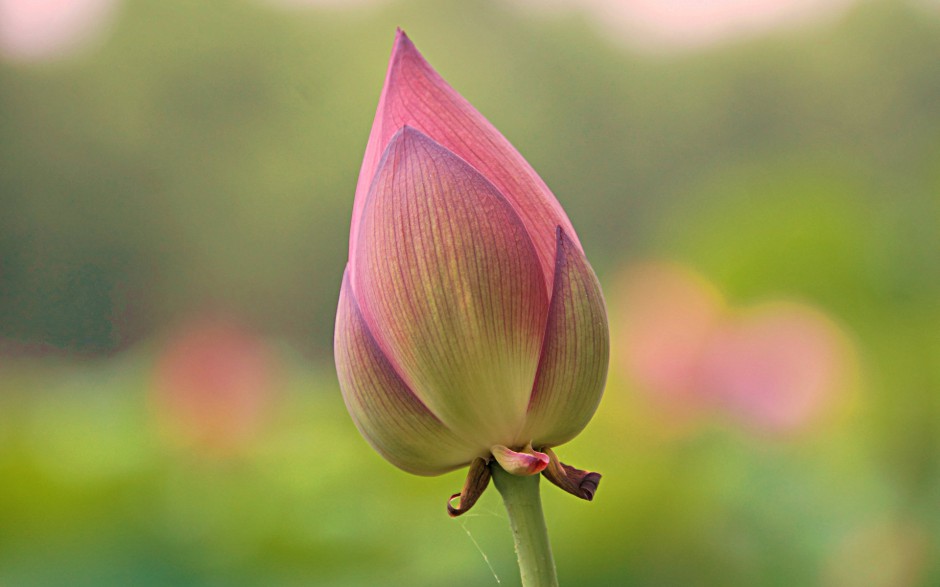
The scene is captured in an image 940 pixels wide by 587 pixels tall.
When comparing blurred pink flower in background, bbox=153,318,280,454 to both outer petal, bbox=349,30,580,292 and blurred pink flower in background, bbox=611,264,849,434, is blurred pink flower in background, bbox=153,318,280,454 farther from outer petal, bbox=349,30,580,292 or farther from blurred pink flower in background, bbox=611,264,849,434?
outer petal, bbox=349,30,580,292

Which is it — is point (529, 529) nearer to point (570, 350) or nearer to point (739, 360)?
point (570, 350)

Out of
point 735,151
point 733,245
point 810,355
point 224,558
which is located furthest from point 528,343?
point 735,151

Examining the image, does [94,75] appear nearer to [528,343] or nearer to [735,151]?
[735,151]

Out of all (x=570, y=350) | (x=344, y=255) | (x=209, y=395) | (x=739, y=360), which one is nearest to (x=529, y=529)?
(x=570, y=350)

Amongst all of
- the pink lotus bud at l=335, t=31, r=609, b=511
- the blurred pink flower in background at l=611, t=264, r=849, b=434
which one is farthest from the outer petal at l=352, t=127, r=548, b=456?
the blurred pink flower in background at l=611, t=264, r=849, b=434

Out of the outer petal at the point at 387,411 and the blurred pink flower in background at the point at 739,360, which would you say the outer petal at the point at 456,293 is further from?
the blurred pink flower in background at the point at 739,360

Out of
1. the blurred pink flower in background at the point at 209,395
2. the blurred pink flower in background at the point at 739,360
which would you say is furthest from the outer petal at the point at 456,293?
the blurred pink flower in background at the point at 209,395

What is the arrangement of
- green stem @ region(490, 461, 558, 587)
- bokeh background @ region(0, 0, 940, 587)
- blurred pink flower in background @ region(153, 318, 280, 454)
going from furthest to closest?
blurred pink flower in background @ region(153, 318, 280, 454) < bokeh background @ region(0, 0, 940, 587) < green stem @ region(490, 461, 558, 587)

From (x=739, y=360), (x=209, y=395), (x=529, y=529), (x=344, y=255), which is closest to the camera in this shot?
(x=529, y=529)
